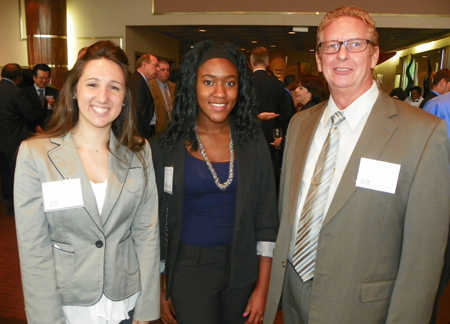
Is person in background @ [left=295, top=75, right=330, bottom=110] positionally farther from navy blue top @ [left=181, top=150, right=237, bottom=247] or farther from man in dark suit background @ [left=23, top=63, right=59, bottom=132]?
man in dark suit background @ [left=23, top=63, right=59, bottom=132]

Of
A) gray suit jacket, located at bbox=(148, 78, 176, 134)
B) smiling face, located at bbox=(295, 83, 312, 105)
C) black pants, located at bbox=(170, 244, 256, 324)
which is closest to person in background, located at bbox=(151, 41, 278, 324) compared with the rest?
black pants, located at bbox=(170, 244, 256, 324)

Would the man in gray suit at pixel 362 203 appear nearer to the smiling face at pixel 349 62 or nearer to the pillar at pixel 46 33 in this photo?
the smiling face at pixel 349 62

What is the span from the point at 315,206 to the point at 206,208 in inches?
19.7

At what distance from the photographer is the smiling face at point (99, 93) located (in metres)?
1.52

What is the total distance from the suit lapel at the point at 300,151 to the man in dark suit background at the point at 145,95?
295 cm

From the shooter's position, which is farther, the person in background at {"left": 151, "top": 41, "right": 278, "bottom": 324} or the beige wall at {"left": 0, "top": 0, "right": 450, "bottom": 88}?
the beige wall at {"left": 0, "top": 0, "right": 450, "bottom": 88}

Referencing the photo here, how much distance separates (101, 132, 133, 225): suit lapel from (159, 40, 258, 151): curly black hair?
0.23 metres

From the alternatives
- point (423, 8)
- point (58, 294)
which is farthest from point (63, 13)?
point (58, 294)

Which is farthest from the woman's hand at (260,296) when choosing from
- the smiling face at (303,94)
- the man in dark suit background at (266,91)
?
the smiling face at (303,94)

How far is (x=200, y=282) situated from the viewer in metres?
1.71

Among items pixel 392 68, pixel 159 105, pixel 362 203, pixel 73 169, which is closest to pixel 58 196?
pixel 73 169

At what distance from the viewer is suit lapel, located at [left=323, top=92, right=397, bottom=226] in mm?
1398

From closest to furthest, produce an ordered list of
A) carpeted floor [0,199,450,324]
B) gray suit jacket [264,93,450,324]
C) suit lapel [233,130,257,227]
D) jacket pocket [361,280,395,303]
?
gray suit jacket [264,93,450,324], jacket pocket [361,280,395,303], suit lapel [233,130,257,227], carpeted floor [0,199,450,324]

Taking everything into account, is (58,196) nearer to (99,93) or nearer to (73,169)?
(73,169)
